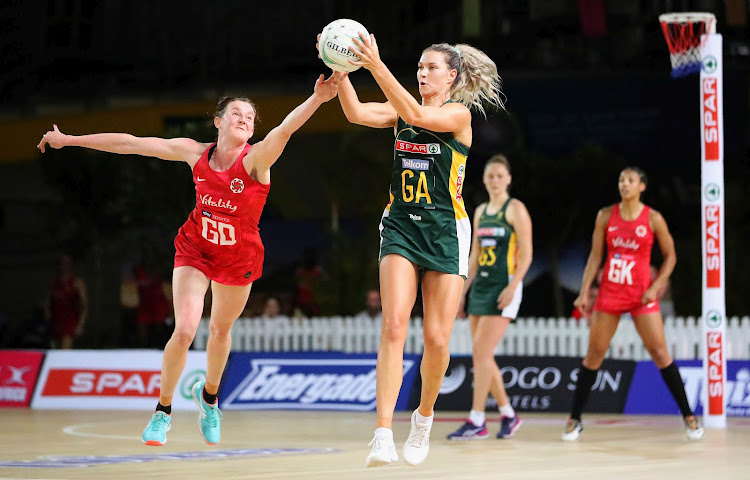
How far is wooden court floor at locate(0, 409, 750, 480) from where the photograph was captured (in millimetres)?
6977

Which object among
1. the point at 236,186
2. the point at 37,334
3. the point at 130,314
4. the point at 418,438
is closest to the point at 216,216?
the point at 236,186

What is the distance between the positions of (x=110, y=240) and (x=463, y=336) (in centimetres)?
925

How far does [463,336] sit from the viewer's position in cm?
1587

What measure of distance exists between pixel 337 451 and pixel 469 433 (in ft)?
Answer: 5.18

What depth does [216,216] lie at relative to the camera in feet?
23.2

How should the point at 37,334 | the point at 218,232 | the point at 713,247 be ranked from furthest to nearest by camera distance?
the point at 37,334 < the point at 713,247 < the point at 218,232

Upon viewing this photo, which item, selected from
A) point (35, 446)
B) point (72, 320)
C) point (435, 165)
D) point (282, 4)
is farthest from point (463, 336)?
point (282, 4)

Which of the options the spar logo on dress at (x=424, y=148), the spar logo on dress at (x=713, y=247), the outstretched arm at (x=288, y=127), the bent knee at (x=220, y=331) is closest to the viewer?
the spar logo on dress at (x=424, y=148)

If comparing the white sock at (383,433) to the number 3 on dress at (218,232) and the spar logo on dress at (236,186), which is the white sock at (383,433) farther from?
the spar logo on dress at (236,186)

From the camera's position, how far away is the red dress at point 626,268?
31.7ft

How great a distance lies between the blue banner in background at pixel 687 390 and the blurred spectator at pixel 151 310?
7.91 meters

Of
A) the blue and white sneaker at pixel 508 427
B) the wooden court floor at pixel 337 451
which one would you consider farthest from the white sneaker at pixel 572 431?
the blue and white sneaker at pixel 508 427

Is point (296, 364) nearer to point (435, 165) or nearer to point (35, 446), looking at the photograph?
point (35, 446)

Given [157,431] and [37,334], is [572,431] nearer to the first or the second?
[157,431]
